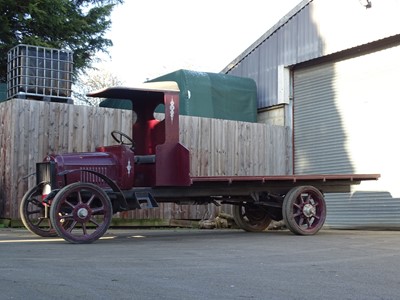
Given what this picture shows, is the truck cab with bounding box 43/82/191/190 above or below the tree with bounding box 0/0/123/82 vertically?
below

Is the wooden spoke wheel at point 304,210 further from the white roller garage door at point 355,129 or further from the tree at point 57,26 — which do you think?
the tree at point 57,26

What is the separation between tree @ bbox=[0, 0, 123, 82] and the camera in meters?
19.4

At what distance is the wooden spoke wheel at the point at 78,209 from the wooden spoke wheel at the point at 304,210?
3.40 m

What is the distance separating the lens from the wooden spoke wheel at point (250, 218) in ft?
40.5

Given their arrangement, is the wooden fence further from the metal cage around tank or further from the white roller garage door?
the white roller garage door

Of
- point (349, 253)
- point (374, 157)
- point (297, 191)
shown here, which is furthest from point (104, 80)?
point (349, 253)

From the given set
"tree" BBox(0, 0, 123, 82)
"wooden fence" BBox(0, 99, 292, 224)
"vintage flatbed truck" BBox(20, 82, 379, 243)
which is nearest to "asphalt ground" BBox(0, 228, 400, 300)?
"vintage flatbed truck" BBox(20, 82, 379, 243)

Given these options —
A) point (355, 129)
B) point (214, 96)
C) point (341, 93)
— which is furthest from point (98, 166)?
point (341, 93)

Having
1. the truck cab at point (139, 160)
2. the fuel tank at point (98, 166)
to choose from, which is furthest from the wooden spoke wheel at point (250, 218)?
the fuel tank at point (98, 166)

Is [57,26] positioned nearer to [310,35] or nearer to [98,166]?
[310,35]

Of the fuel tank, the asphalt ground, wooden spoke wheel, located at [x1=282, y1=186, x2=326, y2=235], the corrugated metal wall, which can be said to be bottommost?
the asphalt ground

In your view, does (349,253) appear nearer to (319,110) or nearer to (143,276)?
(143,276)

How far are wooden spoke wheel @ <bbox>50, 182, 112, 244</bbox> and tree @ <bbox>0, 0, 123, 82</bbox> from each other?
11.5m

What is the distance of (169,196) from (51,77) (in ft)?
15.7
